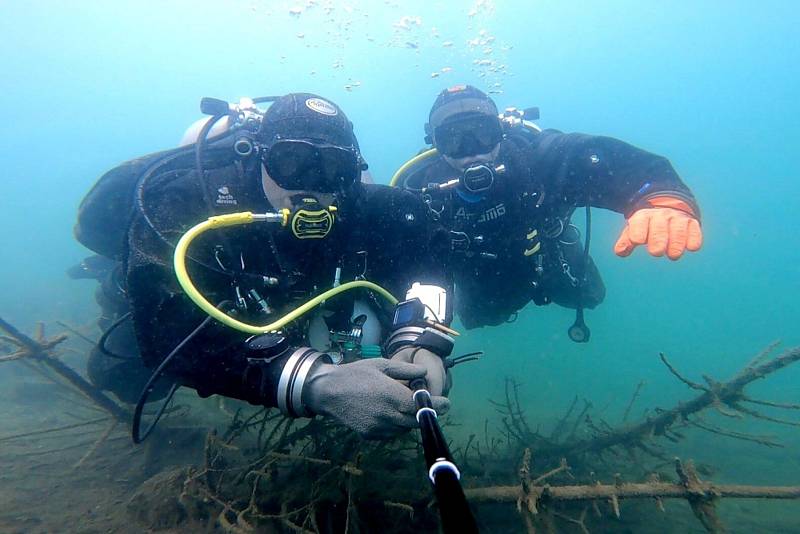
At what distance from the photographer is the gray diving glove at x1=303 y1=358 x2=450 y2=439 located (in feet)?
7.62

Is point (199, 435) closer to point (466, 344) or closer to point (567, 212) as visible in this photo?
point (567, 212)

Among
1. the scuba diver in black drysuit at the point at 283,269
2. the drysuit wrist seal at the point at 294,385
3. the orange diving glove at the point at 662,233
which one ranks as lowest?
the drysuit wrist seal at the point at 294,385

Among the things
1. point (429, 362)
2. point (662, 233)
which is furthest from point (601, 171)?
point (429, 362)

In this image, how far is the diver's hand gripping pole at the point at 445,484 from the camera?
0.87 meters

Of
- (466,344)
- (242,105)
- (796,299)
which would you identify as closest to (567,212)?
(242,105)

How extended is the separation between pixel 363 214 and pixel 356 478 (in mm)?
2257

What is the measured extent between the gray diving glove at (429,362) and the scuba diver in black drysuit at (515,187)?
2.41m

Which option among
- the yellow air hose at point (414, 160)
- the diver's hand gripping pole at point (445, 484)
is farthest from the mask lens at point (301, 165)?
the yellow air hose at point (414, 160)

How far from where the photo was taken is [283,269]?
Answer: 338 centimetres

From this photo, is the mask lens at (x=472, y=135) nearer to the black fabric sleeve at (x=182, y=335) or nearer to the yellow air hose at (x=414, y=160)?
the yellow air hose at (x=414, y=160)

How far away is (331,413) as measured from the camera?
2498 mm

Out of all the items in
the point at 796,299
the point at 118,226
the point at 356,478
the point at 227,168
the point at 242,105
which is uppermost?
the point at 242,105

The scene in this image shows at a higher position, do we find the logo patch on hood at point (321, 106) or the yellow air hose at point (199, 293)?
the logo patch on hood at point (321, 106)

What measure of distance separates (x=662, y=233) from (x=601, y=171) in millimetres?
1970
